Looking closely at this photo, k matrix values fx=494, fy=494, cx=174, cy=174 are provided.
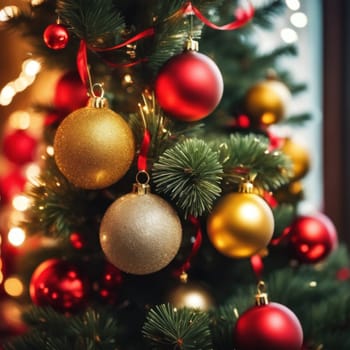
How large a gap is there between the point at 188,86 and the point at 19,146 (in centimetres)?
63

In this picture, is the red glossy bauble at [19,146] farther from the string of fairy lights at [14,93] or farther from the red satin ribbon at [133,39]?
the red satin ribbon at [133,39]

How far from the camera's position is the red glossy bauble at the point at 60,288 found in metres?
0.72

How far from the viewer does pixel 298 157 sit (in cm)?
90

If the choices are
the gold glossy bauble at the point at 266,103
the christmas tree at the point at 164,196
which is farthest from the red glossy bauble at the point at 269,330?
the gold glossy bauble at the point at 266,103

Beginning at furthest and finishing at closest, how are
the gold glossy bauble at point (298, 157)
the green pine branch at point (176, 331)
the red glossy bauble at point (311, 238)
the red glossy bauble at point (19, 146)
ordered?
the red glossy bauble at point (19, 146) < the gold glossy bauble at point (298, 157) < the red glossy bauble at point (311, 238) < the green pine branch at point (176, 331)

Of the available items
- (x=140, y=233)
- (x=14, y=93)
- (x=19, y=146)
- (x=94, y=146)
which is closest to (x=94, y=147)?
(x=94, y=146)

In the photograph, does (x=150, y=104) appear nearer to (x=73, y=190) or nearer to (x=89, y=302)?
(x=73, y=190)

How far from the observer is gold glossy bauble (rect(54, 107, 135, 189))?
0.60 m

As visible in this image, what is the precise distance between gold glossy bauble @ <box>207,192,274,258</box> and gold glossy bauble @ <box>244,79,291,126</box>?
9.1 inches

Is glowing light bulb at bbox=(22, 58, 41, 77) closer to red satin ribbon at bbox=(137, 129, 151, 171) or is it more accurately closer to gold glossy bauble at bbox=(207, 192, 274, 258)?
red satin ribbon at bbox=(137, 129, 151, 171)

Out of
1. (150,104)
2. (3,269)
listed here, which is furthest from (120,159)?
(3,269)

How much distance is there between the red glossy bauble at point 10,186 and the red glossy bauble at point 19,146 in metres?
0.07

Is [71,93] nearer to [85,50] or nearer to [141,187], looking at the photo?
[85,50]

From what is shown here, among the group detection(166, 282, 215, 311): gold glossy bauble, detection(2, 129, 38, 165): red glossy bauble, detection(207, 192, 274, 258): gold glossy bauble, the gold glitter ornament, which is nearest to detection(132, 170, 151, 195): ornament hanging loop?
the gold glitter ornament
